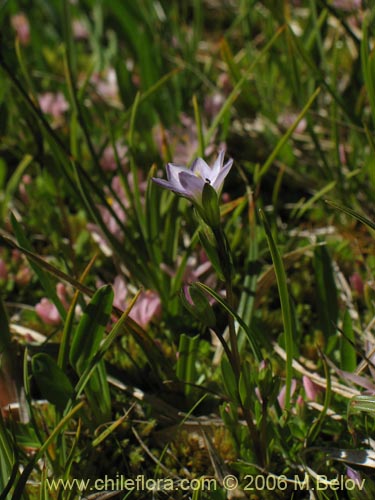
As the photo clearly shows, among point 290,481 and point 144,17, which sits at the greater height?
point 144,17

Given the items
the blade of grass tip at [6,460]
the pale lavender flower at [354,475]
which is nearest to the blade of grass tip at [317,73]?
the pale lavender flower at [354,475]

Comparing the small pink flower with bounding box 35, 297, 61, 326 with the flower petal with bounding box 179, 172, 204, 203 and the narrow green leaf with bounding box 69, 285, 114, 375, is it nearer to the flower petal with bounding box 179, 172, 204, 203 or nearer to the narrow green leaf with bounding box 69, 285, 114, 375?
the narrow green leaf with bounding box 69, 285, 114, 375

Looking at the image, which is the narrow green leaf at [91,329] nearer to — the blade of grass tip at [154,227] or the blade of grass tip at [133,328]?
the blade of grass tip at [133,328]

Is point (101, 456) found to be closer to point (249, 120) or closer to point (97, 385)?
point (97, 385)

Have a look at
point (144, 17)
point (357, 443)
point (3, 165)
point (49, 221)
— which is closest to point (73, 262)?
point (49, 221)

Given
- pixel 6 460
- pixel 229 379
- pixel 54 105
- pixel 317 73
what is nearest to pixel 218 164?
pixel 229 379

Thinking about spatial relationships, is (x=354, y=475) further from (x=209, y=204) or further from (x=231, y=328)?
(x=209, y=204)

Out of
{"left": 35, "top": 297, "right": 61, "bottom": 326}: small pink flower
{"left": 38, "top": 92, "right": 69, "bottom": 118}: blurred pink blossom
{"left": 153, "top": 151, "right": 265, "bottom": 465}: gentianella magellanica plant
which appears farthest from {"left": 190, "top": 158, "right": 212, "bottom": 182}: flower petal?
{"left": 38, "top": 92, "right": 69, "bottom": 118}: blurred pink blossom
